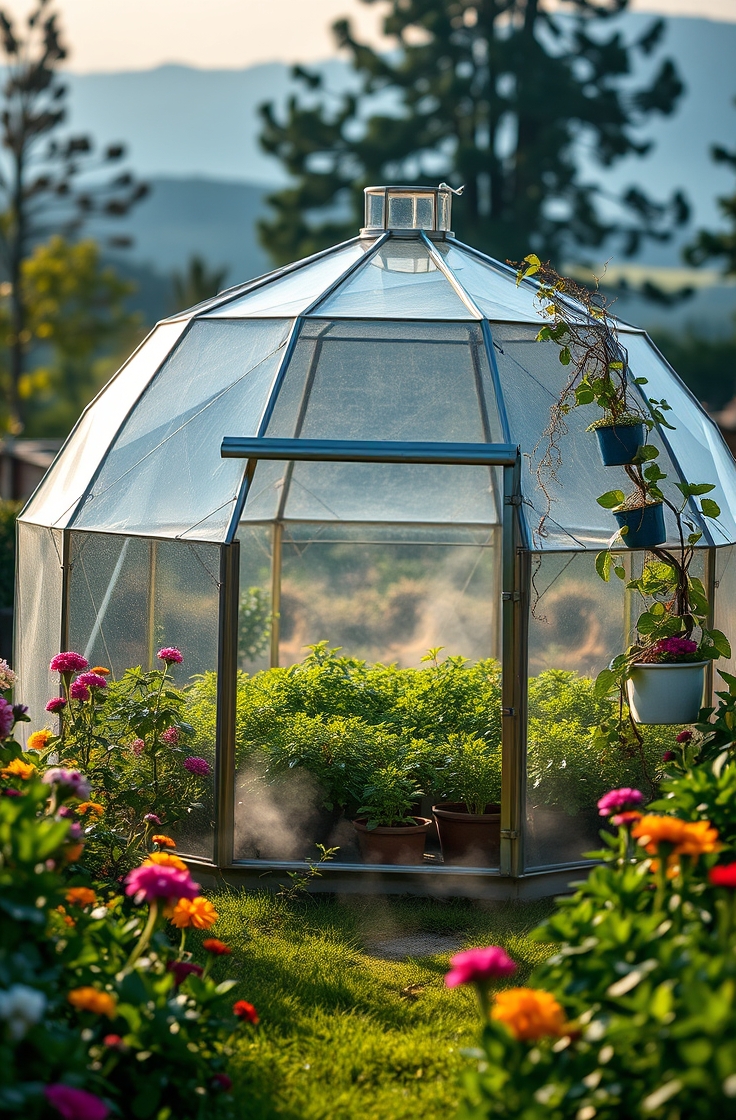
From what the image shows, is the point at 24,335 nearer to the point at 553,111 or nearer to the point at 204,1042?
the point at 553,111

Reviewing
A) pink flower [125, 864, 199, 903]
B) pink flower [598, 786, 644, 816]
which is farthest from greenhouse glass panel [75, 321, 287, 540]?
pink flower [125, 864, 199, 903]

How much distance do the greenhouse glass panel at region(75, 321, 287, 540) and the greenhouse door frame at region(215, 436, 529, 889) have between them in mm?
410

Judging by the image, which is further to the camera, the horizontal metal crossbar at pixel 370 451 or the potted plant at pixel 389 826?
the potted plant at pixel 389 826

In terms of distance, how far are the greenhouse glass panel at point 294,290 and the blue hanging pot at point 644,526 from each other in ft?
7.87

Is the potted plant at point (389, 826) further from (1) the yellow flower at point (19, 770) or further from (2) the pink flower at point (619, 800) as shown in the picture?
(2) the pink flower at point (619, 800)

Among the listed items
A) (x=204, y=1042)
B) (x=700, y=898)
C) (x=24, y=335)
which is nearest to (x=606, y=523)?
(x=700, y=898)

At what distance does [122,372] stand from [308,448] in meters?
2.31

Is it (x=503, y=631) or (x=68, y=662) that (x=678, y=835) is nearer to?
(x=503, y=631)

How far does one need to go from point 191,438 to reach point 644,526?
2.65m

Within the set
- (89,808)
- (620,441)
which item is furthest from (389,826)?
(620,441)

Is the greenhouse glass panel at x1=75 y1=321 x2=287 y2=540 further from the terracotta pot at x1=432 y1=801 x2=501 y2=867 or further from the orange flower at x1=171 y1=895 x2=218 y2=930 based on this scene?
the orange flower at x1=171 y1=895 x2=218 y2=930

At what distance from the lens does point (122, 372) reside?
7902mm

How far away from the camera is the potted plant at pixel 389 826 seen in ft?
21.6

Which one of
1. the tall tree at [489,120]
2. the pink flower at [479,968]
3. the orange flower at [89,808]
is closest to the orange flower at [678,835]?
the pink flower at [479,968]
